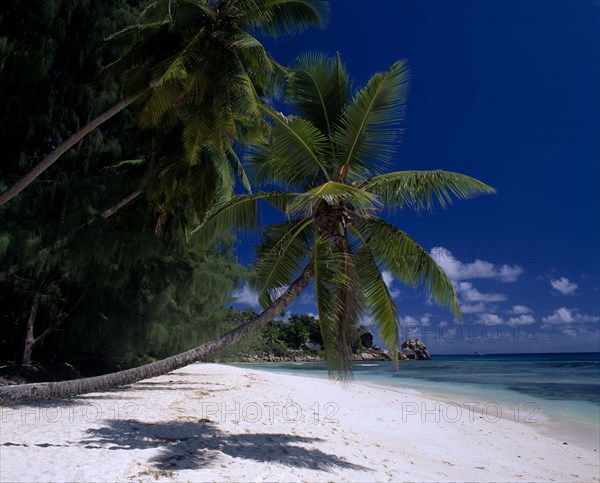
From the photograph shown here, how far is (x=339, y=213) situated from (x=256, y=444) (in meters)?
3.88

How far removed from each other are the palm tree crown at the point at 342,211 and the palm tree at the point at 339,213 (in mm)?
16

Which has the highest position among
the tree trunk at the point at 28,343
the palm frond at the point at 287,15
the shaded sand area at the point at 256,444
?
the palm frond at the point at 287,15

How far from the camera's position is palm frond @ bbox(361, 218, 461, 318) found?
7168 mm

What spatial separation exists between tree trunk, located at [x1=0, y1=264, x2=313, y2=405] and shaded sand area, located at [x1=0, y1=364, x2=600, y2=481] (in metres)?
1.12

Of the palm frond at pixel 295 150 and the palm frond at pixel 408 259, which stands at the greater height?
the palm frond at pixel 295 150

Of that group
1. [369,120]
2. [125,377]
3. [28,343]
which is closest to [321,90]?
[369,120]

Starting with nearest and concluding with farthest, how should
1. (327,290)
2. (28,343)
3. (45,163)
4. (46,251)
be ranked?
(327,290)
(45,163)
(46,251)
(28,343)

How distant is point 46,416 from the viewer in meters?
8.42

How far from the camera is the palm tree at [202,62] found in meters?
7.76

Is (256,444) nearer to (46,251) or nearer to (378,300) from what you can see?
(378,300)

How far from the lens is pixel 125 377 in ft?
16.4

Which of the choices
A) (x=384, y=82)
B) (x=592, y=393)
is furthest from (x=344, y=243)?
(x=592, y=393)

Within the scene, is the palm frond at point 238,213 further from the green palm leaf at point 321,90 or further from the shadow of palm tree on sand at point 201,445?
the shadow of palm tree on sand at point 201,445

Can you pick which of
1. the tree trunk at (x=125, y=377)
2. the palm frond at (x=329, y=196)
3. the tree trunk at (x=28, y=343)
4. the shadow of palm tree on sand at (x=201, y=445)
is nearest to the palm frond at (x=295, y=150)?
the palm frond at (x=329, y=196)
